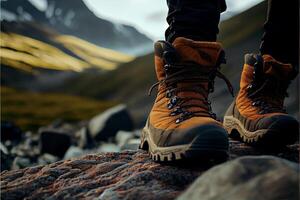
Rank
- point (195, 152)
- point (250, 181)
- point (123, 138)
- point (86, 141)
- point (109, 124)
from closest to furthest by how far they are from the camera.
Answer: point (250, 181) < point (195, 152) < point (123, 138) < point (86, 141) < point (109, 124)

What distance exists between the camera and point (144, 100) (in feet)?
200

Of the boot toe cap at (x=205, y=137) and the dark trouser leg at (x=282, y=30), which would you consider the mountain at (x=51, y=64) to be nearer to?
the dark trouser leg at (x=282, y=30)

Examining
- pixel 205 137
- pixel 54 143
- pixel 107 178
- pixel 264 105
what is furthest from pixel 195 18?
pixel 54 143

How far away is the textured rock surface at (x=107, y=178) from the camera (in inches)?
106

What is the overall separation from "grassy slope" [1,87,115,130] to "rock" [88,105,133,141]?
851 inches

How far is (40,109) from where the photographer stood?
207 feet

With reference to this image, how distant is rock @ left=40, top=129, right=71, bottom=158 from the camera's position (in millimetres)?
14577

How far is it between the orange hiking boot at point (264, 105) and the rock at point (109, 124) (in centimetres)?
1556

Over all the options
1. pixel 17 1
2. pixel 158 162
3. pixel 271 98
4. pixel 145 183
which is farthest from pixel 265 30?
pixel 17 1

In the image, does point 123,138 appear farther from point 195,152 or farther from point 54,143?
point 195,152

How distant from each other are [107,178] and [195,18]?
153 centimetres

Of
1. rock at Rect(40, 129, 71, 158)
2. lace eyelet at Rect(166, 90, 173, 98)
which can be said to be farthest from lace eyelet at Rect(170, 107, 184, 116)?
rock at Rect(40, 129, 71, 158)

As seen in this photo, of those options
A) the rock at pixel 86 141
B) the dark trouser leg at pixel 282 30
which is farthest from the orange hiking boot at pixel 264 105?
the rock at pixel 86 141

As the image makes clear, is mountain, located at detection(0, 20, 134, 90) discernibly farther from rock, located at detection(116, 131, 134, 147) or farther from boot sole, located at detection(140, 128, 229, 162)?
boot sole, located at detection(140, 128, 229, 162)
